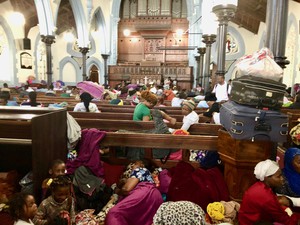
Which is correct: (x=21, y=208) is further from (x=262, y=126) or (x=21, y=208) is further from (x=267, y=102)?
(x=267, y=102)

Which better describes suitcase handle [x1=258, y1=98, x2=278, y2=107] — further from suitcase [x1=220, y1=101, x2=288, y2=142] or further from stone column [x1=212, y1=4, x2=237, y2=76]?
stone column [x1=212, y1=4, x2=237, y2=76]

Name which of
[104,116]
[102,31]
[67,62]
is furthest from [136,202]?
[67,62]

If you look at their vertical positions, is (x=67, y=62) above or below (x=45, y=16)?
below

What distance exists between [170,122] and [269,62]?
6.13 ft

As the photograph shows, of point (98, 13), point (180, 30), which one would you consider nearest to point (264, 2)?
point (180, 30)

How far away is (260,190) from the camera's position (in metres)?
2.40

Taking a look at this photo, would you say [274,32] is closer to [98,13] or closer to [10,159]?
[10,159]

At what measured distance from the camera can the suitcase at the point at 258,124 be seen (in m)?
2.64

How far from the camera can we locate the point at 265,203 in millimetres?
2357

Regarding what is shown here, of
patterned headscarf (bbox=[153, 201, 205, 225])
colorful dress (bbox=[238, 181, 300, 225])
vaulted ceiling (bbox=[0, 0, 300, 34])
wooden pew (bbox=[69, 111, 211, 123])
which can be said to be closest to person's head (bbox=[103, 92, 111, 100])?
wooden pew (bbox=[69, 111, 211, 123])

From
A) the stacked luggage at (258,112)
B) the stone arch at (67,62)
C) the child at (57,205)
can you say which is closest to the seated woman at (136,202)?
the child at (57,205)

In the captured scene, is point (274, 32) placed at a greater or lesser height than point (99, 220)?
greater

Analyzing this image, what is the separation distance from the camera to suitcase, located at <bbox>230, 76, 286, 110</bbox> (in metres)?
2.65

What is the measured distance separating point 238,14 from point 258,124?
1638cm
